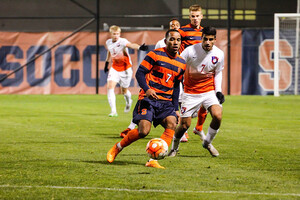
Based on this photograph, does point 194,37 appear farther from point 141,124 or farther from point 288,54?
point 288,54

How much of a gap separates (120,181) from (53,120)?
8.54 meters

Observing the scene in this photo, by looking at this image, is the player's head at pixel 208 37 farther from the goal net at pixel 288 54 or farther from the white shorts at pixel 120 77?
the goal net at pixel 288 54

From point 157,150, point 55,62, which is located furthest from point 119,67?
point 55,62

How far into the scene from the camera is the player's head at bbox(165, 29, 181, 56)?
25.5 ft

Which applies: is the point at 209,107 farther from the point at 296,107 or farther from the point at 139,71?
the point at 296,107

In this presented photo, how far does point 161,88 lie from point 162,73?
0.19 meters

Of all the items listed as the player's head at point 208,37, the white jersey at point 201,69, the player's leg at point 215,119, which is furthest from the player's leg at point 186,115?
the player's head at point 208,37

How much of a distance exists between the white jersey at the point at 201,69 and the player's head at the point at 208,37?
131 mm

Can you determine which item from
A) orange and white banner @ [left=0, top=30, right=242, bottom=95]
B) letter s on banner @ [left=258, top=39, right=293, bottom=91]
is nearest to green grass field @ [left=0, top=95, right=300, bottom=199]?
letter s on banner @ [left=258, top=39, right=293, bottom=91]

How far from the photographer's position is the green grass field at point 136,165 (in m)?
5.93

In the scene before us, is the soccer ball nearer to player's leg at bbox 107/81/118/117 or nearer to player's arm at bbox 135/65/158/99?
player's arm at bbox 135/65/158/99

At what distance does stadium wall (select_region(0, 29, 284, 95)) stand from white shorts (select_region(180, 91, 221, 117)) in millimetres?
17489

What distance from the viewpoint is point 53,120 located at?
1477 centimetres

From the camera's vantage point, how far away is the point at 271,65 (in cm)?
2600
